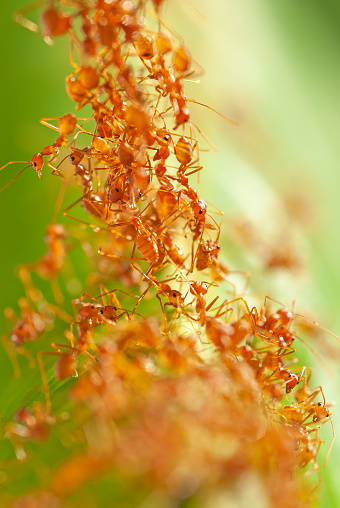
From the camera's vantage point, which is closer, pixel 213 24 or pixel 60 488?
pixel 60 488

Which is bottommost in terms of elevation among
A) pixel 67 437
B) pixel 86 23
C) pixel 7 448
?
pixel 7 448

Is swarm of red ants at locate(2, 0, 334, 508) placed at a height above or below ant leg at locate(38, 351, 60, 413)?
A: above

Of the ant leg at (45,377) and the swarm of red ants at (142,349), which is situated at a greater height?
the swarm of red ants at (142,349)

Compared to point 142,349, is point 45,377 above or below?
below

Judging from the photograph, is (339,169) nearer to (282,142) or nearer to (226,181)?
→ (282,142)

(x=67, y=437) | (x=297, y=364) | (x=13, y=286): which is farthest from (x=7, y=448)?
(x=297, y=364)

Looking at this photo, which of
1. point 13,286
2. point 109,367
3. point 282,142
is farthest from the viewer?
point 282,142

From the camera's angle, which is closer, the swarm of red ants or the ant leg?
the swarm of red ants

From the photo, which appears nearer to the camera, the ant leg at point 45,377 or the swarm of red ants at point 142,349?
the swarm of red ants at point 142,349
